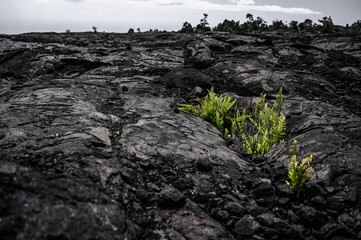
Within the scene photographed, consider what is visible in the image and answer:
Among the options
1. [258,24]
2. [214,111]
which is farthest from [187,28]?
[214,111]

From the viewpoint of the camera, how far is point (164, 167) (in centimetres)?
256

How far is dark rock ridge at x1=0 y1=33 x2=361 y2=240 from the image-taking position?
146 cm

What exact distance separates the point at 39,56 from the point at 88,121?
246 inches

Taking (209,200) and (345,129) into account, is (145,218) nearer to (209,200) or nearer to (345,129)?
(209,200)

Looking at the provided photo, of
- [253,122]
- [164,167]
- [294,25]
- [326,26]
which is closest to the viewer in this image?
[164,167]

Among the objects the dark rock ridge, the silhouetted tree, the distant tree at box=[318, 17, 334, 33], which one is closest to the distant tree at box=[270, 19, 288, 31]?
the silhouetted tree

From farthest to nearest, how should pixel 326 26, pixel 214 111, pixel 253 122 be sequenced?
pixel 326 26 → pixel 214 111 → pixel 253 122

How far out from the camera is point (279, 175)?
2660 mm

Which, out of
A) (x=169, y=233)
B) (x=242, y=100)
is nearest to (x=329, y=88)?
(x=242, y=100)

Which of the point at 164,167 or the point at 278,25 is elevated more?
the point at 278,25

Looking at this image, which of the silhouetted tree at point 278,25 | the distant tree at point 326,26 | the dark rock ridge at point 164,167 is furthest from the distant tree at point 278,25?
the dark rock ridge at point 164,167

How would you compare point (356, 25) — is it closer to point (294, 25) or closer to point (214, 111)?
point (294, 25)

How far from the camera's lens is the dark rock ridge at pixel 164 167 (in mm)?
1465

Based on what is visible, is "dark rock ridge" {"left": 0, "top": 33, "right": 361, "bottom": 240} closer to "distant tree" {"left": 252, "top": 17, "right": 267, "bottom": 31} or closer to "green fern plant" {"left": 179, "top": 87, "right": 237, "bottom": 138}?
"green fern plant" {"left": 179, "top": 87, "right": 237, "bottom": 138}
